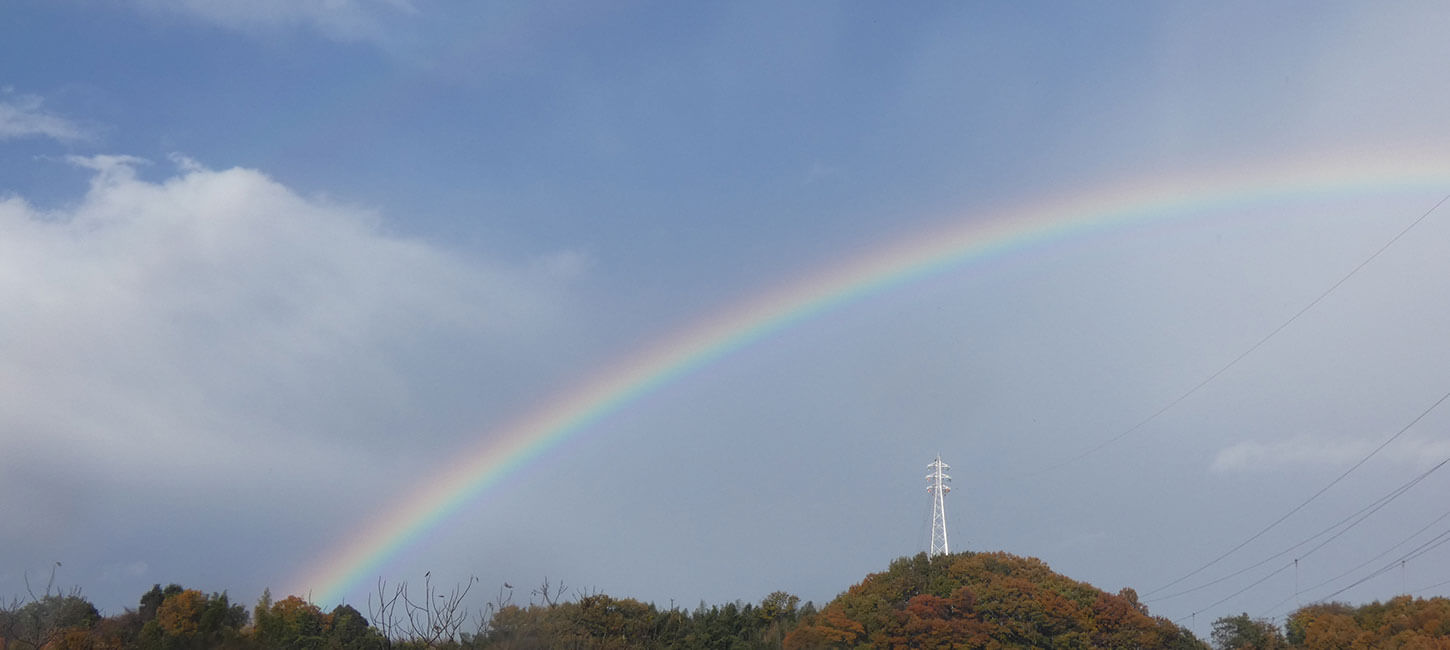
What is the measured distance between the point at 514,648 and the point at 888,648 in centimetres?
3369

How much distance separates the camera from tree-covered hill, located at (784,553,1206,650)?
5656cm

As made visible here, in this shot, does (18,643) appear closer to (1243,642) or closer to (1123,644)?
(1123,644)

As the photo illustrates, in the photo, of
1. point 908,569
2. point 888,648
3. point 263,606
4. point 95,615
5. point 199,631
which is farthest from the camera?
point 908,569

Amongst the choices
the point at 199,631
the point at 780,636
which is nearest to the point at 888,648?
the point at 780,636

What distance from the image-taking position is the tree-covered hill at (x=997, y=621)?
56562mm

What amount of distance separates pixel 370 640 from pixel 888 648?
2586 cm

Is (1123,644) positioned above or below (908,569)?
below

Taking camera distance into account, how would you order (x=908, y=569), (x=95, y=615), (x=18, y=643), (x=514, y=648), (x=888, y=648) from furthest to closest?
(x=908, y=569) → (x=888, y=648) → (x=95, y=615) → (x=18, y=643) → (x=514, y=648)

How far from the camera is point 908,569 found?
6419cm

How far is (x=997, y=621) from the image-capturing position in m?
58.7

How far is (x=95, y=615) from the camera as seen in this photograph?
45.2 m

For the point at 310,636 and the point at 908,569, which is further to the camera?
the point at 908,569

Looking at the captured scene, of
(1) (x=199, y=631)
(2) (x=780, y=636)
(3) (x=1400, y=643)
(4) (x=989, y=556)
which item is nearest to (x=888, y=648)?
(2) (x=780, y=636)

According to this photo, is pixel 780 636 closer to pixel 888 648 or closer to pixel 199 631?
pixel 888 648
